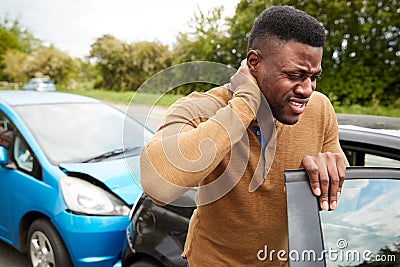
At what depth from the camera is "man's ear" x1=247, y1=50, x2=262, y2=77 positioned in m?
1.25

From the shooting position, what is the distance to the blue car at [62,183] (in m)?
2.90

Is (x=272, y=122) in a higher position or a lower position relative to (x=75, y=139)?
higher

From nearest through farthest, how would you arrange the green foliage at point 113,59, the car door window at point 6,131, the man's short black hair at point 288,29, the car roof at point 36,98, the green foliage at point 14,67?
the man's short black hair at point 288,29 < the car door window at point 6,131 < the car roof at point 36,98 < the green foliage at point 113,59 < the green foliage at point 14,67

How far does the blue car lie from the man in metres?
1.53

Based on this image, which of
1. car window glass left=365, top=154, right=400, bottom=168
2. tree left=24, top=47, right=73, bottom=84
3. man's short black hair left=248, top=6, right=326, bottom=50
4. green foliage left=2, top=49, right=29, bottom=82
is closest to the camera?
man's short black hair left=248, top=6, right=326, bottom=50

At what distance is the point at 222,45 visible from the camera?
8.65 m

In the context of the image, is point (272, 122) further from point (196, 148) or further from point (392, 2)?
point (392, 2)

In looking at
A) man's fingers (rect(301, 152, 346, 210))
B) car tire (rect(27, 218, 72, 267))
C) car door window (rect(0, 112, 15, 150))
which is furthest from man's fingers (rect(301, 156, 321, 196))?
car door window (rect(0, 112, 15, 150))

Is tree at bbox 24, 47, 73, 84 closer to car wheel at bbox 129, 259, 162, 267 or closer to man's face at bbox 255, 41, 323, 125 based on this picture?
car wheel at bbox 129, 259, 162, 267

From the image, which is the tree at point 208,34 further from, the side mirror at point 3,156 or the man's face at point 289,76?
the man's face at point 289,76

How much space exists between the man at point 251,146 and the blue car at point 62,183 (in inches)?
60.1

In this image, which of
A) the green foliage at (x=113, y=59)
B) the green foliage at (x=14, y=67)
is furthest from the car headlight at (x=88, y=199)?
the green foliage at (x=14, y=67)

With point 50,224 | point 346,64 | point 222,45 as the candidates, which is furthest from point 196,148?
point 346,64

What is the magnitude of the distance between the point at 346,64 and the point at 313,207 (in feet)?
38.3
